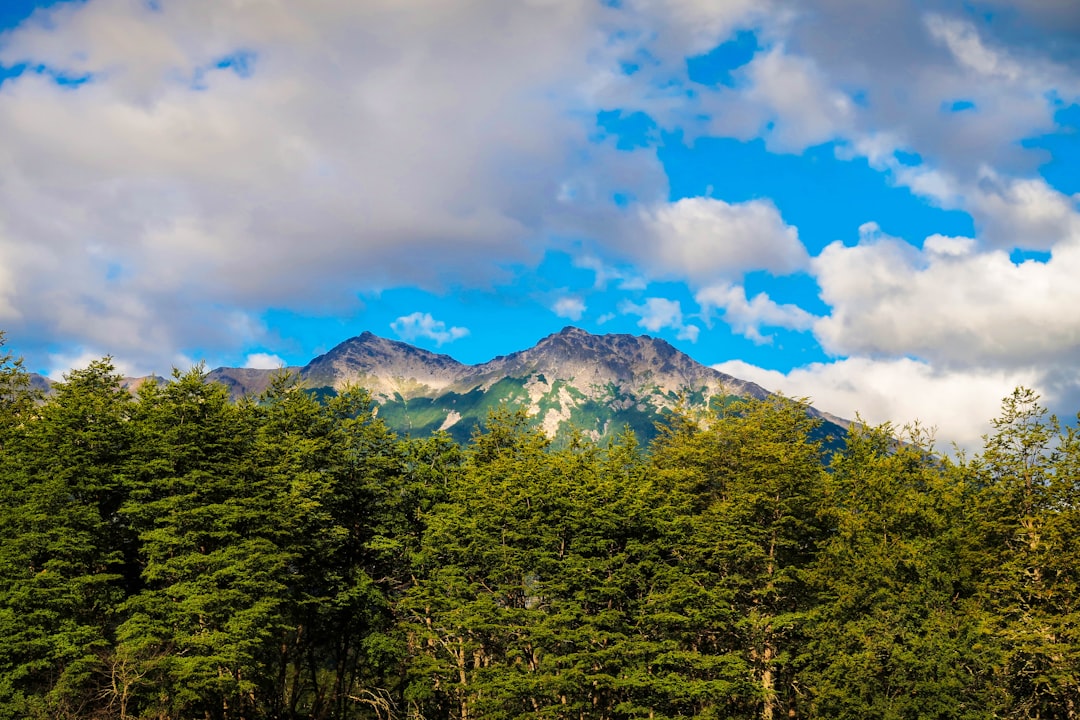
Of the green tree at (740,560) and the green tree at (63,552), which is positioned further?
the green tree at (740,560)

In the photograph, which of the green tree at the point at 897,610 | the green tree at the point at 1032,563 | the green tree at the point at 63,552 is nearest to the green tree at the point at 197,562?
the green tree at the point at 63,552

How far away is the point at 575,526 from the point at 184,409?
28.9 meters

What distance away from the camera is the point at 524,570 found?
50438 millimetres

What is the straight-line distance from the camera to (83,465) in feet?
154

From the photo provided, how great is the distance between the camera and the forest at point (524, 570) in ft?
140

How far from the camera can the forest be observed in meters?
42.6

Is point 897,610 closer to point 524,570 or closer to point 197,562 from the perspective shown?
point 524,570

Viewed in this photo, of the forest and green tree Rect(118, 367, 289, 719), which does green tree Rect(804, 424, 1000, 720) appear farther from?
green tree Rect(118, 367, 289, 719)

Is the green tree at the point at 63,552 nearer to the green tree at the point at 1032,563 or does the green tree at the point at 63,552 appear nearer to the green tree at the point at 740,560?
the green tree at the point at 740,560

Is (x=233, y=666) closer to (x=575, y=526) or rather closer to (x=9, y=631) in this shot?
(x=9, y=631)

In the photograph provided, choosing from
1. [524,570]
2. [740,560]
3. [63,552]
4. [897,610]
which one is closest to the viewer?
[63,552]

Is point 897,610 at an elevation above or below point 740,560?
below

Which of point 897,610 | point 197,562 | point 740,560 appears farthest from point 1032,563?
point 197,562

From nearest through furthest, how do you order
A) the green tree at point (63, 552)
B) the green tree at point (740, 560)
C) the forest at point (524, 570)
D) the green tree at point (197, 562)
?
the green tree at point (63, 552) < the green tree at point (197, 562) < the forest at point (524, 570) < the green tree at point (740, 560)
